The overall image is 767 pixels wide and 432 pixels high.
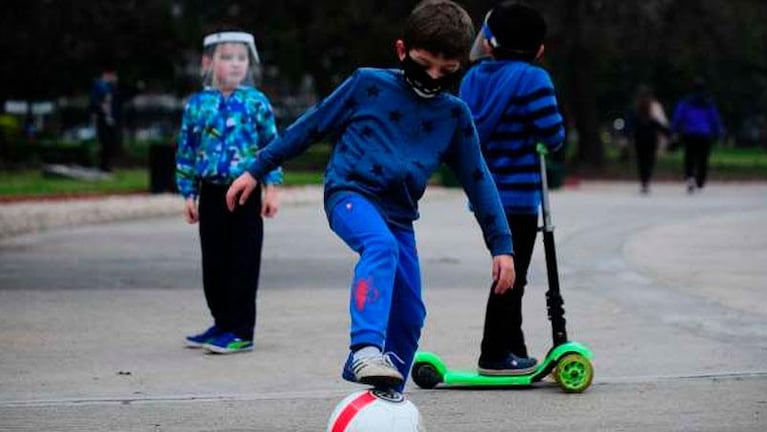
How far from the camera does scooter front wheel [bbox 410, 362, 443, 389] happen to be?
8047 millimetres

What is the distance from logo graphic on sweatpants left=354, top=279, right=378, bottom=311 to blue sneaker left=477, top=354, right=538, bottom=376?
201 centimetres

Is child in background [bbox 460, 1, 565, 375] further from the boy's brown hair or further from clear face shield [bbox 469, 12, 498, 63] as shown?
the boy's brown hair

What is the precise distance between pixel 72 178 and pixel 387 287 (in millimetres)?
23677

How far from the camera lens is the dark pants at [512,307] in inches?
321

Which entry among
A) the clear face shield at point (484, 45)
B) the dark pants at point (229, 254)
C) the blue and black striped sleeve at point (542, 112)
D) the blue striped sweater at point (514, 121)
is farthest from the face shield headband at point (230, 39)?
the blue and black striped sleeve at point (542, 112)

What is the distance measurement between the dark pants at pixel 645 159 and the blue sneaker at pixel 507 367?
1996cm

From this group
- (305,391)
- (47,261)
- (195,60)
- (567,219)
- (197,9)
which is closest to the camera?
(305,391)

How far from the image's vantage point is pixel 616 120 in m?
82.0

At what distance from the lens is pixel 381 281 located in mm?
6312

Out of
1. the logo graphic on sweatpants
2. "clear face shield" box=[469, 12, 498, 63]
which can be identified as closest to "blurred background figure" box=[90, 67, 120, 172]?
"clear face shield" box=[469, 12, 498, 63]

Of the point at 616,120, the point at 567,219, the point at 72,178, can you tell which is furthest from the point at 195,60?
the point at 567,219

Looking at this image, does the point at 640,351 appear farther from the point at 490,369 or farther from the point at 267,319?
the point at 267,319

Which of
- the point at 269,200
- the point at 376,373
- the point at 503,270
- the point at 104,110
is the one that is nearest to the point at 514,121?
the point at 503,270

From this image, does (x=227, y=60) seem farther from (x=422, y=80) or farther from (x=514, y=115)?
(x=422, y=80)
